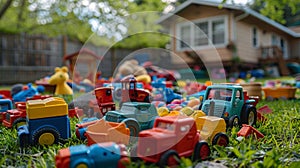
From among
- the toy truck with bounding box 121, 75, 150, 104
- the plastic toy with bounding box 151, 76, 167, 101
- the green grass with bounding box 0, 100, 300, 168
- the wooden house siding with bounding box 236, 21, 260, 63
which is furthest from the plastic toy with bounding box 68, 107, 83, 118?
the wooden house siding with bounding box 236, 21, 260, 63

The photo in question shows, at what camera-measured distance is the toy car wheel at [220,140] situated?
5.74ft

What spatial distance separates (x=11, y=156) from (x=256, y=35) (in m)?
11.4

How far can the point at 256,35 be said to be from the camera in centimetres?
1158

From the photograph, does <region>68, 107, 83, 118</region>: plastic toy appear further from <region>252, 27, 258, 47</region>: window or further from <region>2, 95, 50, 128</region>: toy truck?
<region>252, 27, 258, 47</region>: window

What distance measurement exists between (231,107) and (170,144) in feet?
3.26

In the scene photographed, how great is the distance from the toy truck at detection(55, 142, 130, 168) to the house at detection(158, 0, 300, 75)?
777 centimetres

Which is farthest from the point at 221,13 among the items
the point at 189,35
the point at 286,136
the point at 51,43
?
the point at 286,136

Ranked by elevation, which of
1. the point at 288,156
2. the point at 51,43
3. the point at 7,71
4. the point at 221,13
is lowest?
the point at 288,156

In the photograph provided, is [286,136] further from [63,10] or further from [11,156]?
[63,10]

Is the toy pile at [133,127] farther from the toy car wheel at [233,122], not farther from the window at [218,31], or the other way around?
the window at [218,31]

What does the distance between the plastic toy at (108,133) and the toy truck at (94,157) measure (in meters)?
0.21

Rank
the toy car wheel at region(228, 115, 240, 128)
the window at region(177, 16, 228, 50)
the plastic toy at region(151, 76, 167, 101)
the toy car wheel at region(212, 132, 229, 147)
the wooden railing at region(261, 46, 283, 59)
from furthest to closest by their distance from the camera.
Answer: the wooden railing at region(261, 46, 283, 59) → the window at region(177, 16, 228, 50) → the plastic toy at region(151, 76, 167, 101) → the toy car wheel at region(228, 115, 240, 128) → the toy car wheel at region(212, 132, 229, 147)

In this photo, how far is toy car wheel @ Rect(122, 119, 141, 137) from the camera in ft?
6.16

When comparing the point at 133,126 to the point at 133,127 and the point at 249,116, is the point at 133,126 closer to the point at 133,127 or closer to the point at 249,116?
the point at 133,127
